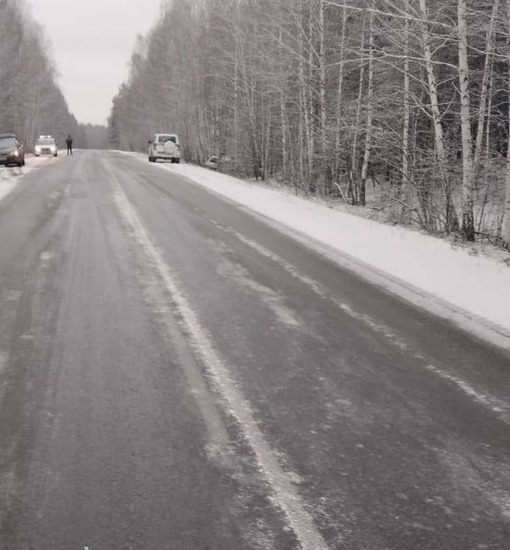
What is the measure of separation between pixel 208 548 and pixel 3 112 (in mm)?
58064

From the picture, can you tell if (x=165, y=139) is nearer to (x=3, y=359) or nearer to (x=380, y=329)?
(x=380, y=329)

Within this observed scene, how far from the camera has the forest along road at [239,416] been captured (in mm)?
2617

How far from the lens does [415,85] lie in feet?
60.6

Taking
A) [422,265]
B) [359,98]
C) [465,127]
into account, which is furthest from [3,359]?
[359,98]

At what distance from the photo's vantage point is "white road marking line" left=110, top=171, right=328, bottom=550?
2.59 m

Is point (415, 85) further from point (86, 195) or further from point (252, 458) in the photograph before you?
point (252, 458)

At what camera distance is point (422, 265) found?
8453mm

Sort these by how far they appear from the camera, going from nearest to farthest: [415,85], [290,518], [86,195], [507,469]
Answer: [290,518] → [507,469] → [86,195] → [415,85]

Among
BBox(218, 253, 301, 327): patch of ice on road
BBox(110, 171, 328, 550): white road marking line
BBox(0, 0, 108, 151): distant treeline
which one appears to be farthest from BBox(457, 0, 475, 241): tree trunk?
BBox(0, 0, 108, 151): distant treeline

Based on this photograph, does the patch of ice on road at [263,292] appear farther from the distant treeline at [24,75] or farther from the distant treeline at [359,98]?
the distant treeline at [24,75]

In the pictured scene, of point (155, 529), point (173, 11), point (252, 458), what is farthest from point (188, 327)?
point (173, 11)

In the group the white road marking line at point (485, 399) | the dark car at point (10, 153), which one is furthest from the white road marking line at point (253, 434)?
the dark car at point (10, 153)

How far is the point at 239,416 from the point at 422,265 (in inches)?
219

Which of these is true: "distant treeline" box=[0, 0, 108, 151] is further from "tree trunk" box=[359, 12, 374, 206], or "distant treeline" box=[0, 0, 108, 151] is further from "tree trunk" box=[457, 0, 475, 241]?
"tree trunk" box=[457, 0, 475, 241]
